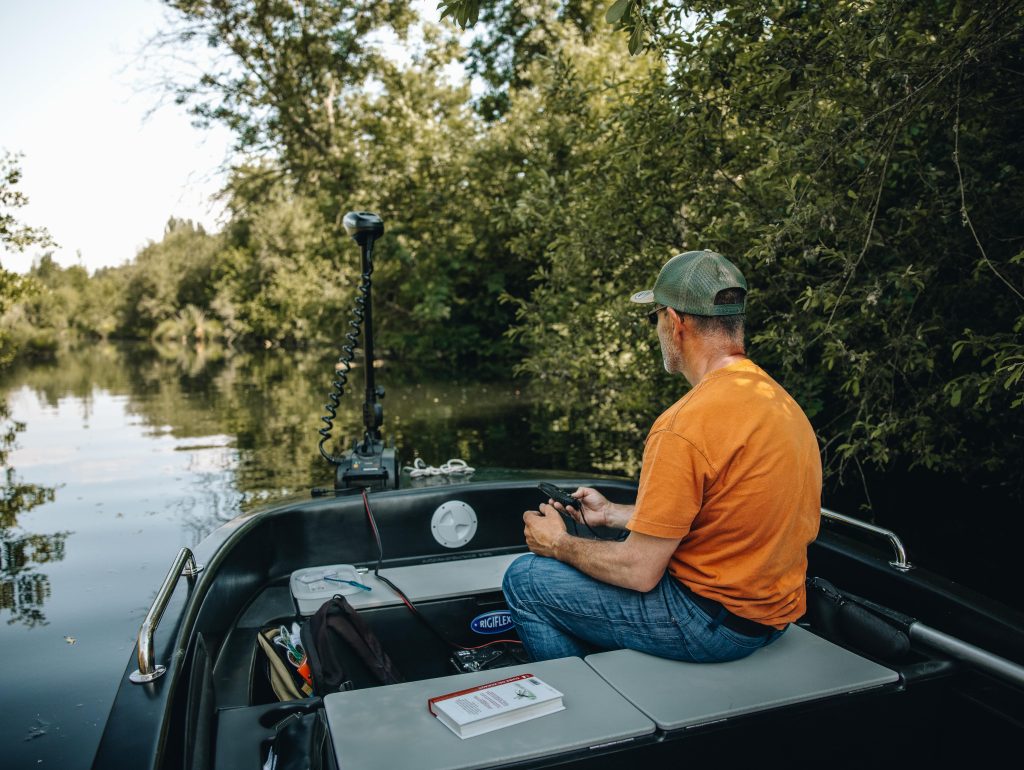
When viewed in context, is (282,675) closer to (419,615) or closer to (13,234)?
(419,615)

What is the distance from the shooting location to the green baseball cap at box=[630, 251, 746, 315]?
2182 mm

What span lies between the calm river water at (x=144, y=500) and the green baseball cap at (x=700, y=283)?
130 centimetres

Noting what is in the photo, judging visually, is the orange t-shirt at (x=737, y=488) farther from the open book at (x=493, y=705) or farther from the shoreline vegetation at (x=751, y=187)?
the shoreline vegetation at (x=751, y=187)

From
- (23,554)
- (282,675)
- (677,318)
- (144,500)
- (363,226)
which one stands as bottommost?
(23,554)

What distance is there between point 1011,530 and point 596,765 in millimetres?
5597

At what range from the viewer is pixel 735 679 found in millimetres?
2043

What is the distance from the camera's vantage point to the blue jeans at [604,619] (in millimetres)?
2135

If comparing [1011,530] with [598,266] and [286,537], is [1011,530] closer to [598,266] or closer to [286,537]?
[598,266]

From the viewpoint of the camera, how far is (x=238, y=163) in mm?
19594

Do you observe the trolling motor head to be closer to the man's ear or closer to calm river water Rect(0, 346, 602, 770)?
calm river water Rect(0, 346, 602, 770)

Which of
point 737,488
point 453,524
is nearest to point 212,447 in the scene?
point 453,524

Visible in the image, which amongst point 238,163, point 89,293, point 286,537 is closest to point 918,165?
point 286,537

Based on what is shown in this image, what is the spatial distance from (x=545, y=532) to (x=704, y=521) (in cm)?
54

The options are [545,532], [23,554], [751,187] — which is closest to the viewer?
[545,532]
